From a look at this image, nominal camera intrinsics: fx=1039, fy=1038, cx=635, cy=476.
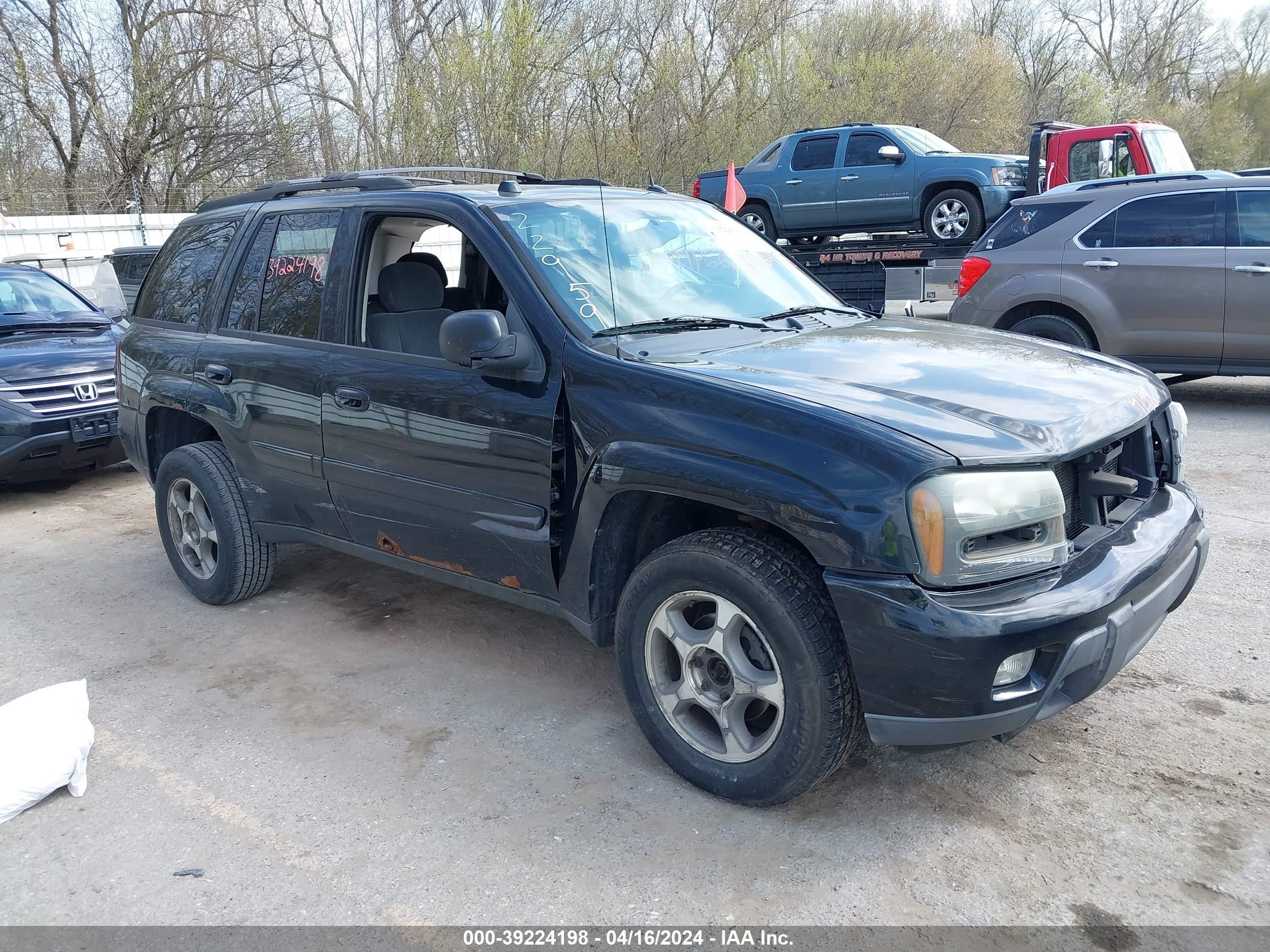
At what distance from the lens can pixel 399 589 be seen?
5199 mm

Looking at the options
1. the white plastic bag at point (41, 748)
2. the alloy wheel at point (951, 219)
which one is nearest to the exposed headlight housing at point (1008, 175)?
the alloy wheel at point (951, 219)

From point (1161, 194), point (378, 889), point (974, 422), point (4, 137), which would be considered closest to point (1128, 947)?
point (974, 422)

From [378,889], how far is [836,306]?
292 cm

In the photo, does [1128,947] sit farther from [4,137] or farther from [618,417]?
[4,137]

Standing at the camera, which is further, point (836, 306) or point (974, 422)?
point (836, 306)

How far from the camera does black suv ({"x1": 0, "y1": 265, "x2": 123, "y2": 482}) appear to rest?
274 inches

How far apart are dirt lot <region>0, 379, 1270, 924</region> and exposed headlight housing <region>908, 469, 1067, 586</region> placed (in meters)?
0.80

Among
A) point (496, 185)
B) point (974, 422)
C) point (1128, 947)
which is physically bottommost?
point (1128, 947)

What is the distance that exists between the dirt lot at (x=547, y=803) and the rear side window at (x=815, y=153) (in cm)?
1096

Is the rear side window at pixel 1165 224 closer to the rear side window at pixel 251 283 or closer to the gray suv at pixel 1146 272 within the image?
the gray suv at pixel 1146 272

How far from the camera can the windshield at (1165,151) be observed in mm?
13492

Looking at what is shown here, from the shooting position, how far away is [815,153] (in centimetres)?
1471

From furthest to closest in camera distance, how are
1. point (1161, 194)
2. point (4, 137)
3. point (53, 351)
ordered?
point (4, 137), point (1161, 194), point (53, 351)

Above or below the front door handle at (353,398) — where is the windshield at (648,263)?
above
